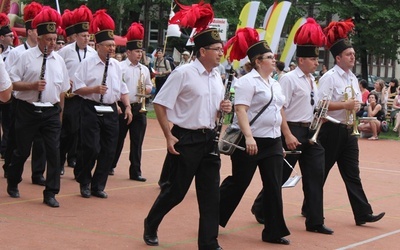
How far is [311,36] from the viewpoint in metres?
9.99

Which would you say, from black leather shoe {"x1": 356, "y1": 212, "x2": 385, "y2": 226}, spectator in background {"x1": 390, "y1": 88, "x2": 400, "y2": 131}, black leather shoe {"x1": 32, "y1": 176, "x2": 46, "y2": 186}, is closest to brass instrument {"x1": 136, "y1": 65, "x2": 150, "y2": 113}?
black leather shoe {"x1": 32, "y1": 176, "x2": 46, "y2": 186}

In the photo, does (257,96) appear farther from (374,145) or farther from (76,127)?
(374,145)

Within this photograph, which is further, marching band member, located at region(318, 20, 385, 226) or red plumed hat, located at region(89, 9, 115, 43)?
red plumed hat, located at region(89, 9, 115, 43)

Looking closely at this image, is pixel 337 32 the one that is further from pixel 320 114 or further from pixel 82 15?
pixel 82 15

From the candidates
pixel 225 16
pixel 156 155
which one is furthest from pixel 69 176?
pixel 225 16

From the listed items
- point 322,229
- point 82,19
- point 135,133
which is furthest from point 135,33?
point 322,229

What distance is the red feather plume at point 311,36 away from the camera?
32.8ft

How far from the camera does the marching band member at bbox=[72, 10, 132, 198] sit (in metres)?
11.2

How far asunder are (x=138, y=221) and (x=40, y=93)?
2028mm

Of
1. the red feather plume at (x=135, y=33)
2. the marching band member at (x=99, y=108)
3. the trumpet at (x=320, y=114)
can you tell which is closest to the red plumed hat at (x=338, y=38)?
the trumpet at (x=320, y=114)

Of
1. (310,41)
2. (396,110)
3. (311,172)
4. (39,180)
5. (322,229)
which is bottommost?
(396,110)

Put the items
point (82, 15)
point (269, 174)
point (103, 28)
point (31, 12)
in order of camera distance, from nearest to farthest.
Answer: point (269, 174)
point (103, 28)
point (31, 12)
point (82, 15)

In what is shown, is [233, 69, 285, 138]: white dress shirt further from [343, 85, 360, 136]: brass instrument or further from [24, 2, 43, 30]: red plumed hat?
[24, 2, 43, 30]: red plumed hat

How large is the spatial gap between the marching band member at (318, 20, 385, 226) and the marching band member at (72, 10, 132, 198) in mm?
2795
